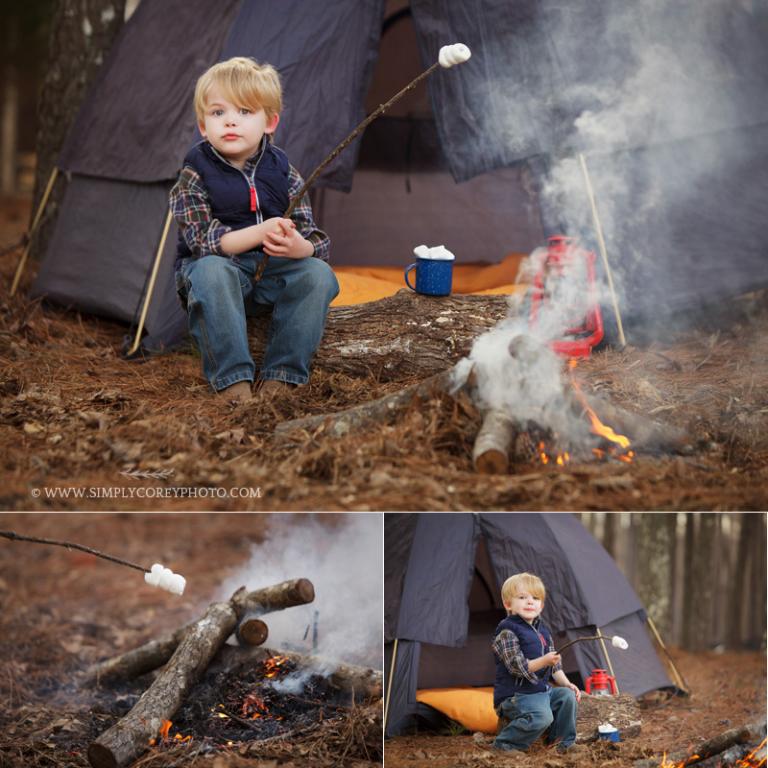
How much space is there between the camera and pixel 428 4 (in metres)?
4.56

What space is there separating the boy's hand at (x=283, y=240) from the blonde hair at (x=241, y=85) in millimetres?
491

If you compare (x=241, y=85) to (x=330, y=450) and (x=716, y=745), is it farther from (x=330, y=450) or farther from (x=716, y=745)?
(x=716, y=745)

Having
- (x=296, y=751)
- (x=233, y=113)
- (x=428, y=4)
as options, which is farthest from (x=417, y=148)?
(x=296, y=751)

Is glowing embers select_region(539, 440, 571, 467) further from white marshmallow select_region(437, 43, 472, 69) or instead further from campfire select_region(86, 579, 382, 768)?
white marshmallow select_region(437, 43, 472, 69)

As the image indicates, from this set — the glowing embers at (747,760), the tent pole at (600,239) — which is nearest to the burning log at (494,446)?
the glowing embers at (747,760)

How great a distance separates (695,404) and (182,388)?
1980 mm

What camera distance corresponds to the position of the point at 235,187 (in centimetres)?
380

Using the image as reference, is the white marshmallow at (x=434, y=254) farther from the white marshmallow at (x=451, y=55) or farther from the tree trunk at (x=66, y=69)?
the tree trunk at (x=66, y=69)

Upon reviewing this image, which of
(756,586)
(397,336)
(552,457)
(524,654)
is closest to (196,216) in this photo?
(397,336)

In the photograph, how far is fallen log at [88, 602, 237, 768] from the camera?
2664 mm

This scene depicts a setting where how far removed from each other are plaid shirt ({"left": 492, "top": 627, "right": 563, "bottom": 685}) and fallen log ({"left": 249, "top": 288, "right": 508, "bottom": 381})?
3.75 ft

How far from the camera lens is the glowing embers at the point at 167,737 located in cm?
278

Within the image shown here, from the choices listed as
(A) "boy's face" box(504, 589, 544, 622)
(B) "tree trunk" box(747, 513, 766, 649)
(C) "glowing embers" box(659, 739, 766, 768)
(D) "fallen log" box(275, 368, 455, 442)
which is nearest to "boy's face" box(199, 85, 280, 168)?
(D) "fallen log" box(275, 368, 455, 442)

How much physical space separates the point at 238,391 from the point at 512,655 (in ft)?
4.50
